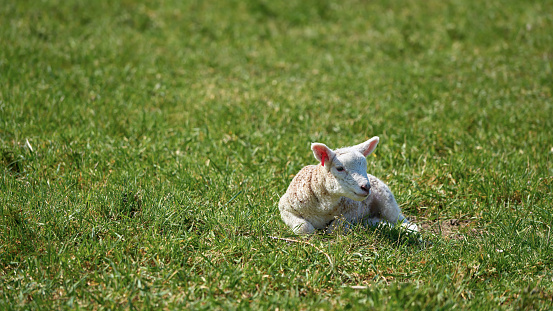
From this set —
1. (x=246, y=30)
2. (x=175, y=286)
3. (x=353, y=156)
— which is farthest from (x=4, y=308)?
(x=246, y=30)

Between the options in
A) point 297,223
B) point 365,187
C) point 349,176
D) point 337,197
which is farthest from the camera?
point 297,223

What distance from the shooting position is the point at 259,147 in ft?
18.7

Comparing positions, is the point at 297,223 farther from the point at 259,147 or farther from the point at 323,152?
the point at 259,147

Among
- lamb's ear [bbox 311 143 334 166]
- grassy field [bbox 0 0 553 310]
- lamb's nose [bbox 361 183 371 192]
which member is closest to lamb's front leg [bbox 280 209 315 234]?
grassy field [bbox 0 0 553 310]

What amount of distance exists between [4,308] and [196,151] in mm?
2836

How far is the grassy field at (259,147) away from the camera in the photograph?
346 centimetres

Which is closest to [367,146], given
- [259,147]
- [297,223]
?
[297,223]

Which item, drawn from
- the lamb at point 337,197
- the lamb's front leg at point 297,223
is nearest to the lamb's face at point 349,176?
the lamb at point 337,197

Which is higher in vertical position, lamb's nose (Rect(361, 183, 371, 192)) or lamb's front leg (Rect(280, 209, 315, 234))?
lamb's nose (Rect(361, 183, 371, 192))

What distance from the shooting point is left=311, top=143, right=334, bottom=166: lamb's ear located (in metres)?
3.74

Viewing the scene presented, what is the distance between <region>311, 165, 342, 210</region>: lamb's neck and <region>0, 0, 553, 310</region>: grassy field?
12.3 inches

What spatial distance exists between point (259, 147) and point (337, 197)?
77.5 inches

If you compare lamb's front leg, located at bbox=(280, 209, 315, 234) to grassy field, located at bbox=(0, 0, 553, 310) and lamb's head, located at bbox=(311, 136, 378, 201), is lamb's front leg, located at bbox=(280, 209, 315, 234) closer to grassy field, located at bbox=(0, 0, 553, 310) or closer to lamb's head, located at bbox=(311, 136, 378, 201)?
grassy field, located at bbox=(0, 0, 553, 310)

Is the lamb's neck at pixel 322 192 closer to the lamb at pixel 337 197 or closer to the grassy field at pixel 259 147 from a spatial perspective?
the lamb at pixel 337 197
